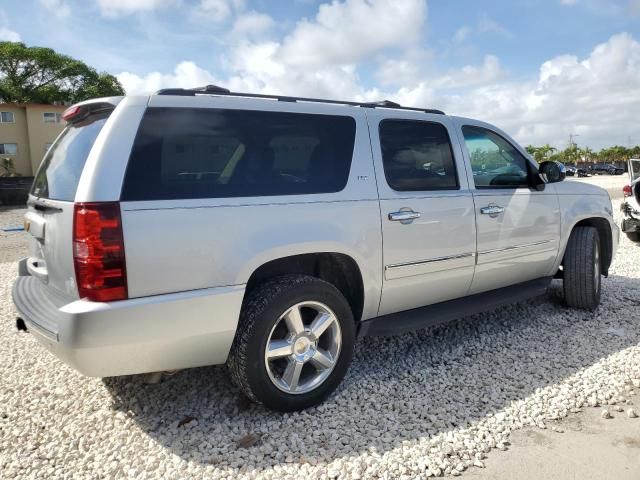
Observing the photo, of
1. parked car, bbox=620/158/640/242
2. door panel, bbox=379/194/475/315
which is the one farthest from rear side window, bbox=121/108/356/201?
Answer: parked car, bbox=620/158/640/242

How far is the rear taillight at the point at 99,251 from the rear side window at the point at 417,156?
1.76 metres

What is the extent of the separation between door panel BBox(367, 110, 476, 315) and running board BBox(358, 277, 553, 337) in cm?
6

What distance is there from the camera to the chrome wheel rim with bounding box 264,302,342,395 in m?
3.02

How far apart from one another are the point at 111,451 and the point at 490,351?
2.78 metres

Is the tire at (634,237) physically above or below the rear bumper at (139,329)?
below

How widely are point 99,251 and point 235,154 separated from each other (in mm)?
911

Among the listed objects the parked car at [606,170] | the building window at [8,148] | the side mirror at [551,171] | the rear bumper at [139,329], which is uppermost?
the building window at [8,148]

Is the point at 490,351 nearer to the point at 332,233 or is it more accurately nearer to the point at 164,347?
the point at 332,233

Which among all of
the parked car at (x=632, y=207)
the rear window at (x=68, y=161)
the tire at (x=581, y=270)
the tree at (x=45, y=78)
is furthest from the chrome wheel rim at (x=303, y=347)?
the tree at (x=45, y=78)

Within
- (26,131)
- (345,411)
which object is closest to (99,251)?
(345,411)

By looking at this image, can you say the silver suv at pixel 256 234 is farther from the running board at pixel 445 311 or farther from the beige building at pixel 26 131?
the beige building at pixel 26 131

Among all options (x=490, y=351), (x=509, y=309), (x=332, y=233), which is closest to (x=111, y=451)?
(x=332, y=233)

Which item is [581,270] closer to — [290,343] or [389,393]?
[389,393]

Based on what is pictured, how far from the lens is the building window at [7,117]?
3988 cm
